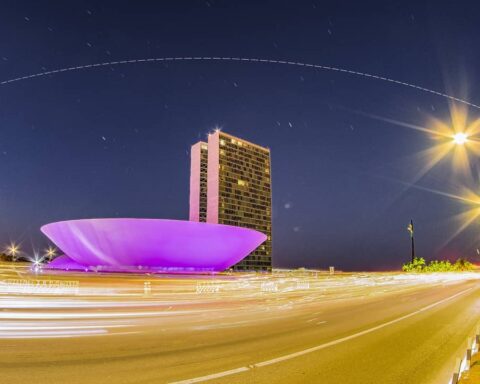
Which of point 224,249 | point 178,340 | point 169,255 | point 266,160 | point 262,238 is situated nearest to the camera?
point 178,340

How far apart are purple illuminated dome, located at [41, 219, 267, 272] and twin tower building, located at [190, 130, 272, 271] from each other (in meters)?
73.7

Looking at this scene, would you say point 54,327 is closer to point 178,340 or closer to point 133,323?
point 133,323

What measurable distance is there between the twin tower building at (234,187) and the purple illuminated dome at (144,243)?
7367 centimetres

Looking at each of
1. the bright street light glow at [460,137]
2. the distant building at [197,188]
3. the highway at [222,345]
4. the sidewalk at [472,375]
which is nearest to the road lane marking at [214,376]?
the highway at [222,345]

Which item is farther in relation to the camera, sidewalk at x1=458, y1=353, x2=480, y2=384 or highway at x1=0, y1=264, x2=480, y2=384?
highway at x1=0, y1=264, x2=480, y2=384

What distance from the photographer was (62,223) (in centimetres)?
6262

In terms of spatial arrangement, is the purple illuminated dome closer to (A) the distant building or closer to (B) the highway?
(B) the highway

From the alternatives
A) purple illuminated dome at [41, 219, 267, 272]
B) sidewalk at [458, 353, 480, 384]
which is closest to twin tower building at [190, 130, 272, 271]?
purple illuminated dome at [41, 219, 267, 272]

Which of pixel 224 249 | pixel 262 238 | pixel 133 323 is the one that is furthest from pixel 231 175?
pixel 133 323

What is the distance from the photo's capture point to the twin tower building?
143m

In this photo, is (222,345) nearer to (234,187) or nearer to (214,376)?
(214,376)

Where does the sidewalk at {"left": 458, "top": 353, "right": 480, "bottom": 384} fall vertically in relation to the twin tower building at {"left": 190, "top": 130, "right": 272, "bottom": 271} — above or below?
below

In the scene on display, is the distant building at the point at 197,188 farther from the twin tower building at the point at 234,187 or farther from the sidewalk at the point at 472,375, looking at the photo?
the sidewalk at the point at 472,375

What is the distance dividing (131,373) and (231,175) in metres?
141
